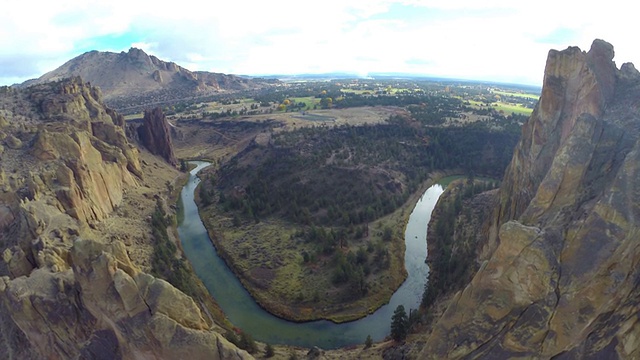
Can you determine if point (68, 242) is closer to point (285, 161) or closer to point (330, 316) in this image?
point (330, 316)

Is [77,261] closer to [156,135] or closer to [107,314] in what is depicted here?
[107,314]

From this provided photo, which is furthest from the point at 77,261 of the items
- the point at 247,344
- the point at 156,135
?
the point at 156,135

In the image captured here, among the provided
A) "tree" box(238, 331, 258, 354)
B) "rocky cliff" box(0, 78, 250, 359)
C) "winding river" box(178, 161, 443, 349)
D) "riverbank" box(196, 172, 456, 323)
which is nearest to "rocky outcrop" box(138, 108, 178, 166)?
"rocky cliff" box(0, 78, 250, 359)

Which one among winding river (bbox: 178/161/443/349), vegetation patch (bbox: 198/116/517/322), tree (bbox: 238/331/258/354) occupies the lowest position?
winding river (bbox: 178/161/443/349)

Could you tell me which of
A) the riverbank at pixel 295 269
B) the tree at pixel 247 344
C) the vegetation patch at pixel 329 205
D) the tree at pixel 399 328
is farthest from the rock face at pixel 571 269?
the vegetation patch at pixel 329 205

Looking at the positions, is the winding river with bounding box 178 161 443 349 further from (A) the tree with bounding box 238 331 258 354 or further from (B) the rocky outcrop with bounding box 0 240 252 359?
(B) the rocky outcrop with bounding box 0 240 252 359

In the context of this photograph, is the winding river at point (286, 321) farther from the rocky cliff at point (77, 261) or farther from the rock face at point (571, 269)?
the rock face at point (571, 269)

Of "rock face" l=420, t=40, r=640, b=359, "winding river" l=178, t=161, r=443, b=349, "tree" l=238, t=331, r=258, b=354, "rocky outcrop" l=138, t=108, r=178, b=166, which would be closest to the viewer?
"rock face" l=420, t=40, r=640, b=359
